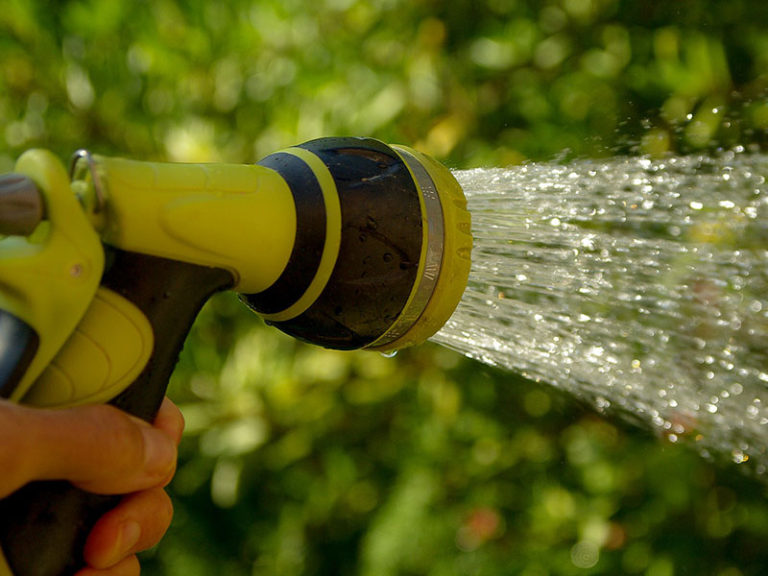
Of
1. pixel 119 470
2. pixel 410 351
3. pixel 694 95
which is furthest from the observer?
pixel 410 351

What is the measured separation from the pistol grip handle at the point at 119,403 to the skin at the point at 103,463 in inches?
0.5

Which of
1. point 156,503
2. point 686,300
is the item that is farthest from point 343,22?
point 156,503

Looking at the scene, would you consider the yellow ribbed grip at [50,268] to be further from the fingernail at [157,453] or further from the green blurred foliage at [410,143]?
the green blurred foliage at [410,143]

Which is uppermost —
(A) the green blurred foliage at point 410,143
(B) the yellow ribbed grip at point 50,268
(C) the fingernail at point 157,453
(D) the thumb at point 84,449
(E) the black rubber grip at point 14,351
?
(B) the yellow ribbed grip at point 50,268

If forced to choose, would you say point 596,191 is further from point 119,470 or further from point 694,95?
point 119,470

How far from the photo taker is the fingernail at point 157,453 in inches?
24.1

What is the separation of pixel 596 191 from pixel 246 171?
1.88 ft

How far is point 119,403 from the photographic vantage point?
61cm

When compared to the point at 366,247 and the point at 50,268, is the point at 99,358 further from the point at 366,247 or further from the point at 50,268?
the point at 366,247

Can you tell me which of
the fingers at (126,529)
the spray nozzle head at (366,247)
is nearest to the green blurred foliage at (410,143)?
the spray nozzle head at (366,247)

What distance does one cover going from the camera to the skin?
0.53 m

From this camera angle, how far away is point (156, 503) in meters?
0.67

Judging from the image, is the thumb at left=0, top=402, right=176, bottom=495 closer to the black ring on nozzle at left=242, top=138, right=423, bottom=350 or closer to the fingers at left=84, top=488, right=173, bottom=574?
the fingers at left=84, top=488, right=173, bottom=574

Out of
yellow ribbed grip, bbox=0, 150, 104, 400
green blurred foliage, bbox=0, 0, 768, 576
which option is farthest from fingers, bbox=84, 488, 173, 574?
green blurred foliage, bbox=0, 0, 768, 576
